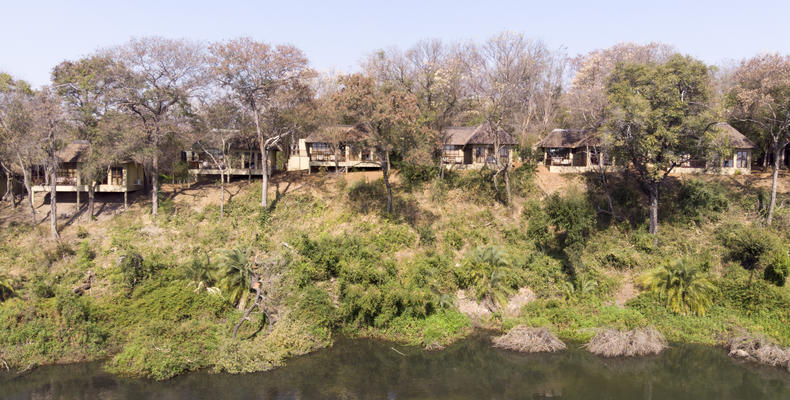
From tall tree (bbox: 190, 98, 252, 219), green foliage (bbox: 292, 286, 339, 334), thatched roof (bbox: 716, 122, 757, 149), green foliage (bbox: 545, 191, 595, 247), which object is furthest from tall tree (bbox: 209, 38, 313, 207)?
thatched roof (bbox: 716, 122, 757, 149)

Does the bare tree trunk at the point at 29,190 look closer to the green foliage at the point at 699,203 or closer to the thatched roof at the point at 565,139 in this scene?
the thatched roof at the point at 565,139

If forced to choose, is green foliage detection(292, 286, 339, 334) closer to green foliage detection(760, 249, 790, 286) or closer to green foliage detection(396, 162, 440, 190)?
green foliage detection(396, 162, 440, 190)

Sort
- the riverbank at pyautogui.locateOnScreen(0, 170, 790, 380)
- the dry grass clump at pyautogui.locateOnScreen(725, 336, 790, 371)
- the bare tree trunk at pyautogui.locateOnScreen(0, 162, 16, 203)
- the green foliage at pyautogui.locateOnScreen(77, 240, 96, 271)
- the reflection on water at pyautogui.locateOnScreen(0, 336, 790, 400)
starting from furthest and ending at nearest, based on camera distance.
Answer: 1. the bare tree trunk at pyautogui.locateOnScreen(0, 162, 16, 203)
2. the green foliage at pyautogui.locateOnScreen(77, 240, 96, 271)
3. the riverbank at pyautogui.locateOnScreen(0, 170, 790, 380)
4. the dry grass clump at pyautogui.locateOnScreen(725, 336, 790, 371)
5. the reflection on water at pyautogui.locateOnScreen(0, 336, 790, 400)

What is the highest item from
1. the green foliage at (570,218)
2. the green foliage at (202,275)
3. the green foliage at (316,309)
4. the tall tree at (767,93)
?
the tall tree at (767,93)

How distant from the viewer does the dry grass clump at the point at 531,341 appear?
27.2 m

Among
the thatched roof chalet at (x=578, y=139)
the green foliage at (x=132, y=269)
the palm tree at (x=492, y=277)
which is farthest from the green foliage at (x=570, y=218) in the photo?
the green foliage at (x=132, y=269)

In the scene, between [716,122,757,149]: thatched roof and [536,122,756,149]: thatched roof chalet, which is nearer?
[716,122,757,149]: thatched roof

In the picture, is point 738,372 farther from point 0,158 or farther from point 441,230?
point 0,158

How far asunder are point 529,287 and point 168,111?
3051cm

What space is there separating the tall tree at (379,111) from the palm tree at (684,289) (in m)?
18.5

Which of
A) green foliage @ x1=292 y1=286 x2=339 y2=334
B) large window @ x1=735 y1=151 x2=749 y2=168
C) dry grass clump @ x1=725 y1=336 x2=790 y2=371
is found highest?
large window @ x1=735 y1=151 x2=749 y2=168

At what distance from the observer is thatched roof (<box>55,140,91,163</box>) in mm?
42625

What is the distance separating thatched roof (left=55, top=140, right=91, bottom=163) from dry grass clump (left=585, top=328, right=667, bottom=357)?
4051 cm

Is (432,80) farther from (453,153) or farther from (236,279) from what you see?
(236,279)
